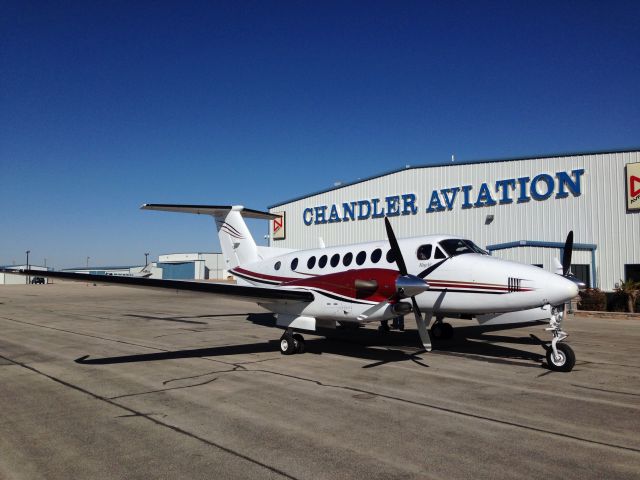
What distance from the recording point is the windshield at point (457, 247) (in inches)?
469

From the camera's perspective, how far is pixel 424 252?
12.3 meters

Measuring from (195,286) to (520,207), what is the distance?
81.5ft

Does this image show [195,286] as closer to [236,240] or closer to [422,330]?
[422,330]

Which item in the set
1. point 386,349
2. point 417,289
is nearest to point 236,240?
point 386,349

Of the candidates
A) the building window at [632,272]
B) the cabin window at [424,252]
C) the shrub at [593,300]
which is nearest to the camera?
the cabin window at [424,252]

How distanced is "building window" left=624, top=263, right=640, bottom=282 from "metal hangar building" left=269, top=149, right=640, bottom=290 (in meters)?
0.05

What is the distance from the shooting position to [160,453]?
540 cm

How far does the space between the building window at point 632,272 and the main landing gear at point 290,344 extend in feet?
71.5

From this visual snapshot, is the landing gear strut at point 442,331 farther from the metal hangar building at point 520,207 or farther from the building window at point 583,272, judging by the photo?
the building window at point 583,272

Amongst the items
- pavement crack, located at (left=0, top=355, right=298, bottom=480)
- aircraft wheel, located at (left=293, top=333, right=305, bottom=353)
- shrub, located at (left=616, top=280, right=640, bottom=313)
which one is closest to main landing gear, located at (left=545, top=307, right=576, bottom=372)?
aircraft wheel, located at (left=293, top=333, right=305, bottom=353)

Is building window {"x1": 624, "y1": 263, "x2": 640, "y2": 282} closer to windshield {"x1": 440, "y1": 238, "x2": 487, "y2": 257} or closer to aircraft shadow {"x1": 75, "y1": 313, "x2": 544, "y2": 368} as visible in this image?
aircraft shadow {"x1": 75, "y1": 313, "x2": 544, "y2": 368}

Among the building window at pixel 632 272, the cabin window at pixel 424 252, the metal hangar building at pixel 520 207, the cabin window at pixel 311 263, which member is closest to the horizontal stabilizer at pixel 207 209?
the cabin window at pixel 311 263

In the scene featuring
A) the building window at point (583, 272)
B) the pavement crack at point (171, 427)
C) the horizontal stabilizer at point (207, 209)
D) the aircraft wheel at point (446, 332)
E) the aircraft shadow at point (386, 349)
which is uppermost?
the horizontal stabilizer at point (207, 209)

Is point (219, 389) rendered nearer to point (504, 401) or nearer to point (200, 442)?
point (200, 442)
